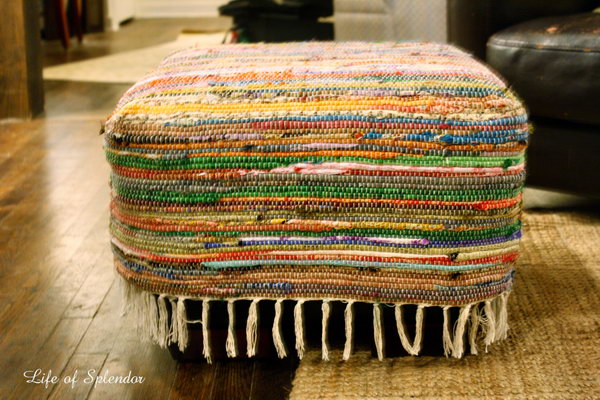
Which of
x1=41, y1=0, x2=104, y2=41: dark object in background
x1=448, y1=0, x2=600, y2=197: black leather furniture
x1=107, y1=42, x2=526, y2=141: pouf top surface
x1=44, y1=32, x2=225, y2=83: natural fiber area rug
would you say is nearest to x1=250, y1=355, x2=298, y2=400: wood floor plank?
x1=107, y1=42, x2=526, y2=141: pouf top surface

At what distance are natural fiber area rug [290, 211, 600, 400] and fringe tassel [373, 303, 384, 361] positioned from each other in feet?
0.11

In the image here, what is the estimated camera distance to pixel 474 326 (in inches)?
41.8

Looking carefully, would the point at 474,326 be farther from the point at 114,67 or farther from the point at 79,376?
the point at 114,67

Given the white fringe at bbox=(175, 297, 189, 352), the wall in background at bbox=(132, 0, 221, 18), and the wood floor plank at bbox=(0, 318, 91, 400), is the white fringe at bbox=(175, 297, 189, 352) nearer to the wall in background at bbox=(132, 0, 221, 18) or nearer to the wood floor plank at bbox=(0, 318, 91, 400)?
the wood floor plank at bbox=(0, 318, 91, 400)

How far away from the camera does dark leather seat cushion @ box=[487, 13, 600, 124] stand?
4.74 ft

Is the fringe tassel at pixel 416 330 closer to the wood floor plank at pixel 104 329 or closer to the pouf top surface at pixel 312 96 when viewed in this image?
the pouf top surface at pixel 312 96

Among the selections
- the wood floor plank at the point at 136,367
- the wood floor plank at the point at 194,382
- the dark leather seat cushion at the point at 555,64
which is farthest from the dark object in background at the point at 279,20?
the wood floor plank at the point at 194,382

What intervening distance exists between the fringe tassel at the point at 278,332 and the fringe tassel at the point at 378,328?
120 mm

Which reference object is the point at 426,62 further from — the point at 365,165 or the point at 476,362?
the point at 476,362

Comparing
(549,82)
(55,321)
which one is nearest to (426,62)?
(549,82)

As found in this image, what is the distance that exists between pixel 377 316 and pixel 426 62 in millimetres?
357

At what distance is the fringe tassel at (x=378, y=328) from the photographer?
3.41 ft

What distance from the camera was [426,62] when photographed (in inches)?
44.3

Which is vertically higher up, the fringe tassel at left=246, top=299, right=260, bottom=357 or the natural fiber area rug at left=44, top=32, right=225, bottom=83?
the natural fiber area rug at left=44, top=32, right=225, bottom=83
